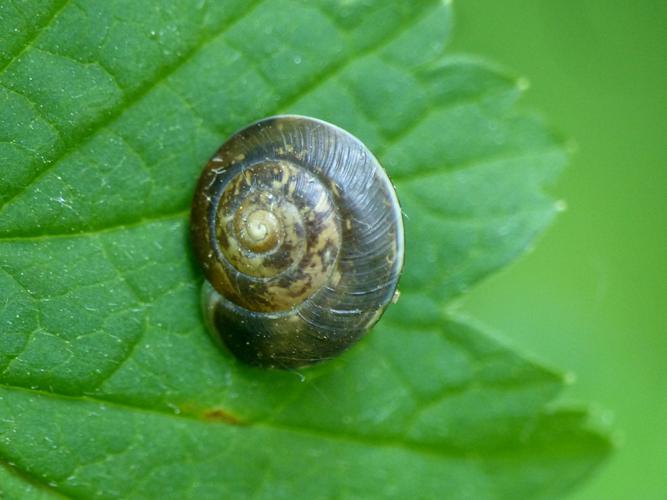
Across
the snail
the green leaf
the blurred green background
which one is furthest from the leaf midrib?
the blurred green background

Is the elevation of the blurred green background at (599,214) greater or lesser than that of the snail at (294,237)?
greater

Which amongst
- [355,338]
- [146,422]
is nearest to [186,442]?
[146,422]

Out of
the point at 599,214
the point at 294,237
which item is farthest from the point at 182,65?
the point at 599,214

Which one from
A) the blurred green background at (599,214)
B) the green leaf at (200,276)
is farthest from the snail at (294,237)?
the blurred green background at (599,214)

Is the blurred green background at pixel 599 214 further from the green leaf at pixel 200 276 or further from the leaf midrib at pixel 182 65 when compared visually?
the leaf midrib at pixel 182 65

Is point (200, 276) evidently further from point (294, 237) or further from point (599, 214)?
point (599, 214)
